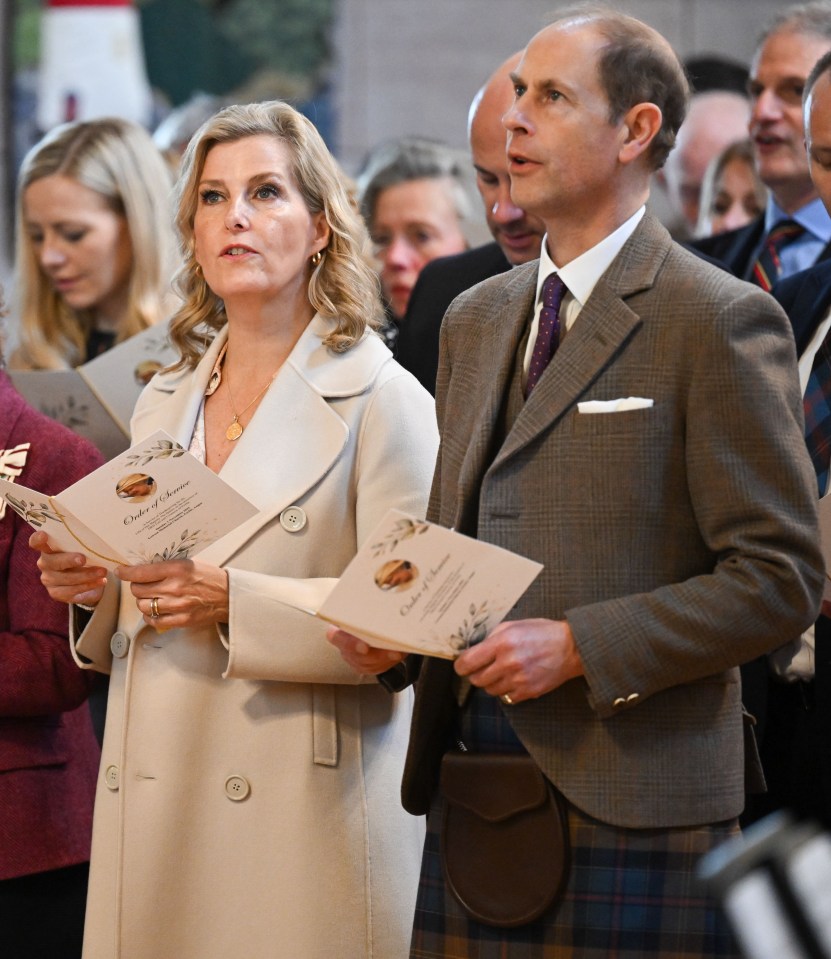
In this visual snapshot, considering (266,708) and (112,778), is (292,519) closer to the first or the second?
(266,708)

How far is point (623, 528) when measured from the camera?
201cm

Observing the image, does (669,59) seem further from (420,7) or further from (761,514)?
(420,7)

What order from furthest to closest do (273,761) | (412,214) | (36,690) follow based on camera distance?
1. (412,214)
2. (36,690)
3. (273,761)

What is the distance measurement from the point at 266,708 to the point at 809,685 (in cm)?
97

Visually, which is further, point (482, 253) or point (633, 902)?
point (482, 253)

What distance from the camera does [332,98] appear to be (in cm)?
728

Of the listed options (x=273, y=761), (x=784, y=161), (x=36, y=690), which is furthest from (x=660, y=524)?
(x=784, y=161)

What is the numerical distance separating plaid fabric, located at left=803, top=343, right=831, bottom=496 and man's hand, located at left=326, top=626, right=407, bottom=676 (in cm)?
90

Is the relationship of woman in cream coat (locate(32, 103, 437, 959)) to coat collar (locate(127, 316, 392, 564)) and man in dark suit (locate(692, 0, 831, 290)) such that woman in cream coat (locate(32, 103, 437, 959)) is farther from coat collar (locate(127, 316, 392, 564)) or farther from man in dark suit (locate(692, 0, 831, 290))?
man in dark suit (locate(692, 0, 831, 290))

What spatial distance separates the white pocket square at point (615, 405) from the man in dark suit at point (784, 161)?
1.80m

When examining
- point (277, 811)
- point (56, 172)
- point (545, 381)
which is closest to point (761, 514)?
point (545, 381)

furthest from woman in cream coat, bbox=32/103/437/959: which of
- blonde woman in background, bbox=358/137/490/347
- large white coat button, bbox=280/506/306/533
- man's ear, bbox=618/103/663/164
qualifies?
blonde woman in background, bbox=358/137/490/347

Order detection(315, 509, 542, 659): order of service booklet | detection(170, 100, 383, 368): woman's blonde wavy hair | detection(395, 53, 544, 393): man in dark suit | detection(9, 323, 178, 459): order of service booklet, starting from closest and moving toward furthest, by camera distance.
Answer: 1. detection(315, 509, 542, 659): order of service booklet
2. detection(170, 100, 383, 368): woman's blonde wavy hair
3. detection(395, 53, 544, 393): man in dark suit
4. detection(9, 323, 178, 459): order of service booklet

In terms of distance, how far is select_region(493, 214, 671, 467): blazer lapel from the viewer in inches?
80.0
